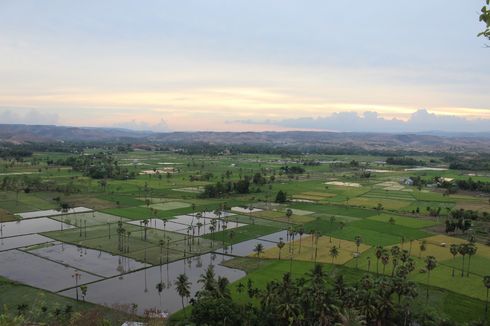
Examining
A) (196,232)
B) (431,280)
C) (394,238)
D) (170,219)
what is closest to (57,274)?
(196,232)

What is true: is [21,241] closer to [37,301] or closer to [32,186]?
[37,301]

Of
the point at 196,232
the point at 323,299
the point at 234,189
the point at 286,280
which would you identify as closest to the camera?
the point at 323,299

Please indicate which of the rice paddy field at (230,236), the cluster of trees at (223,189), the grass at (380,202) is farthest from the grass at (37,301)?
the grass at (380,202)

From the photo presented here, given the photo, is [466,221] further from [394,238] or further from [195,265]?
[195,265]

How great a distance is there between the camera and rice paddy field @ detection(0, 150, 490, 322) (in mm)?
43031

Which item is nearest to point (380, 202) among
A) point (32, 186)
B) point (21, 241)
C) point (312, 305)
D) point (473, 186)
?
point (473, 186)

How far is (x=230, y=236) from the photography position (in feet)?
190

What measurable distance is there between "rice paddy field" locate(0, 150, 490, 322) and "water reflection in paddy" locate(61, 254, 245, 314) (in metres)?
0.25

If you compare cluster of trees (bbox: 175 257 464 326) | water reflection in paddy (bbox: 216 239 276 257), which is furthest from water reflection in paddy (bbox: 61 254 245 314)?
cluster of trees (bbox: 175 257 464 326)

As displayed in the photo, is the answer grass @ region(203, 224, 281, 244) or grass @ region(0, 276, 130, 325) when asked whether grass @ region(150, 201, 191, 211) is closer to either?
grass @ region(203, 224, 281, 244)

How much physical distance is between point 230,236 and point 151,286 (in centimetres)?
1795

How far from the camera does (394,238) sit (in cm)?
6019

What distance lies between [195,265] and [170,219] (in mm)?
23428

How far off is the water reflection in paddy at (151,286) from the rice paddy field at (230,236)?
0.83ft
